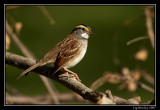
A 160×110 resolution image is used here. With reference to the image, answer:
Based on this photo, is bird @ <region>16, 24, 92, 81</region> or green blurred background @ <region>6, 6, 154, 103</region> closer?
bird @ <region>16, 24, 92, 81</region>

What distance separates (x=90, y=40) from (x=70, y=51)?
8.73ft

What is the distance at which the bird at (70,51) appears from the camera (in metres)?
2.68

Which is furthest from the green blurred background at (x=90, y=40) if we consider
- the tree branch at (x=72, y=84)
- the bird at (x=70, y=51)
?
the tree branch at (x=72, y=84)

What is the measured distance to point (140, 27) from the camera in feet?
18.2

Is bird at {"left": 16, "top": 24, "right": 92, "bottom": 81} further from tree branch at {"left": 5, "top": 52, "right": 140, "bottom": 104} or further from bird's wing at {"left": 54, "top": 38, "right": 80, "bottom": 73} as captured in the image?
tree branch at {"left": 5, "top": 52, "right": 140, "bottom": 104}

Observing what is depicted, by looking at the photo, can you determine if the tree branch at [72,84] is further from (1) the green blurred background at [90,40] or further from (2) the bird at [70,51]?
(1) the green blurred background at [90,40]

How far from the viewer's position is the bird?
2.68 metres

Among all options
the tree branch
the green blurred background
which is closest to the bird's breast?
the tree branch

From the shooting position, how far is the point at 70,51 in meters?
2.83

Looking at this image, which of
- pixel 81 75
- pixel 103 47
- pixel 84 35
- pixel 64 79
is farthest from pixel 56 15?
pixel 64 79

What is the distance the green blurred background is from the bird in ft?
4.33

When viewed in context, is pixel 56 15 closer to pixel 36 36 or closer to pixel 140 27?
pixel 36 36

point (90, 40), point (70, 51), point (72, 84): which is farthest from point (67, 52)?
point (90, 40)

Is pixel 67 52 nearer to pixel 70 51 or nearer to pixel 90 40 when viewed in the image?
pixel 70 51
